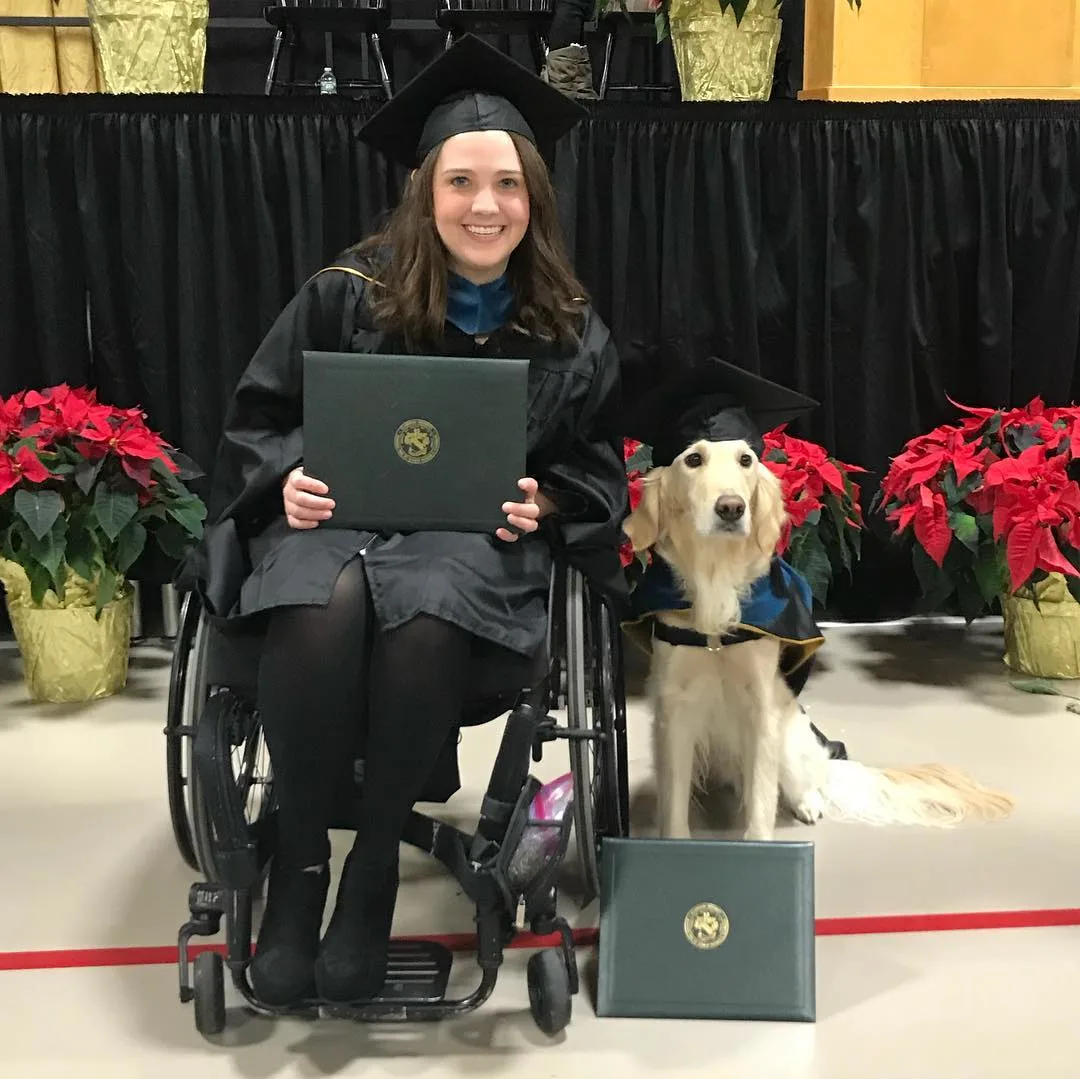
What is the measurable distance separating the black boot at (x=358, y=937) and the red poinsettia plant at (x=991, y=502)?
1.84 metres

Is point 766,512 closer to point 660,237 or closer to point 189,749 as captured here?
point 189,749

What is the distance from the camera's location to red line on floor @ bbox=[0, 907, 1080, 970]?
1792 millimetres

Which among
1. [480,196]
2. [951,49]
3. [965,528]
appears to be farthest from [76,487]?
[951,49]

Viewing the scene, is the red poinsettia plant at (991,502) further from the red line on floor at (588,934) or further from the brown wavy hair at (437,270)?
the brown wavy hair at (437,270)

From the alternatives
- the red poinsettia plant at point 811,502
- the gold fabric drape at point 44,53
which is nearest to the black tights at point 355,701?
A: the red poinsettia plant at point 811,502

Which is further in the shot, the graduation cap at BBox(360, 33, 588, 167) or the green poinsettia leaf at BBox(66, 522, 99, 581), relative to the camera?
the green poinsettia leaf at BBox(66, 522, 99, 581)

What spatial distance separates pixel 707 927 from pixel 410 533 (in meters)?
0.69

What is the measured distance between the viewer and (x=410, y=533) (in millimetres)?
1670

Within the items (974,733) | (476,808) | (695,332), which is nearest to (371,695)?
(476,808)

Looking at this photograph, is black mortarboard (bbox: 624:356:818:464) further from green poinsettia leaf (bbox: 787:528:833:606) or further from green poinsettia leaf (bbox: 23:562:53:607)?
green poinsettia leaf (bbox: 23:562:53:607)

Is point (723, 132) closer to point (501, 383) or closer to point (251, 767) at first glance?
point (501, 383)

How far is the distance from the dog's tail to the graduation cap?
1.30m

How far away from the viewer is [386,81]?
3.83 metres

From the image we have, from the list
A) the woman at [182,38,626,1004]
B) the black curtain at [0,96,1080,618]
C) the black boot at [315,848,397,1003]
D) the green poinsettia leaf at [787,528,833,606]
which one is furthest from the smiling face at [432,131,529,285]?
the green poinsettia leaf at [787,528,833,606]
